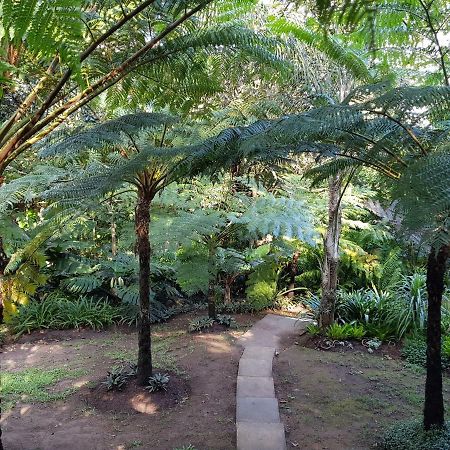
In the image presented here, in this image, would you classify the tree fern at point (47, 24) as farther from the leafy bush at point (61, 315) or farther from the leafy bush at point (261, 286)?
the leafy bush at point (261, 286)

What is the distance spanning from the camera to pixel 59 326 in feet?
21.3

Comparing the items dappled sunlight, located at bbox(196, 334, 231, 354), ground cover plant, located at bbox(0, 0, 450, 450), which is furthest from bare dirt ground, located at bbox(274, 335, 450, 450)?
dappled sunlight, located at bbox(196, 334, 231, 354)

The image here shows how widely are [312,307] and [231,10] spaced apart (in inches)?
169

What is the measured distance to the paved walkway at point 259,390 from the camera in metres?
3.17

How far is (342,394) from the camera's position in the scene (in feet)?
13.1

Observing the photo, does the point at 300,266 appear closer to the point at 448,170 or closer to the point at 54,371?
the point at 54,371

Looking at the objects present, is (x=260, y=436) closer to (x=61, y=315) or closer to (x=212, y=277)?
(x=212, y=277)

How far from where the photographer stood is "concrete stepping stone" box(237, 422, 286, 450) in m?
3.07

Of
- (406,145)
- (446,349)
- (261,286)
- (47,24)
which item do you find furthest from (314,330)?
(47,24)

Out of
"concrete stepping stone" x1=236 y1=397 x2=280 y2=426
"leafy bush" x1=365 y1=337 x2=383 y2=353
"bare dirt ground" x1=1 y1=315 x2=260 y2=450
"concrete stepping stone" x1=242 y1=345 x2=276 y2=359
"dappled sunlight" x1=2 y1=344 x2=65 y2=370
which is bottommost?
"dappled sunlight" x1=2 y1=344 x2=65 y2=370

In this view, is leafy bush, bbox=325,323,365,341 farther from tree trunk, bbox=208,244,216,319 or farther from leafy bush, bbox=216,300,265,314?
leafy bush, bbox=216,300,265,314

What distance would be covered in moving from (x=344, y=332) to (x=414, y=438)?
236 centimetres

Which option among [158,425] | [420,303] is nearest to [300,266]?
[420,303]

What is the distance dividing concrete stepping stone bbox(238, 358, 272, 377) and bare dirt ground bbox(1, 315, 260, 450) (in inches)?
4.8
